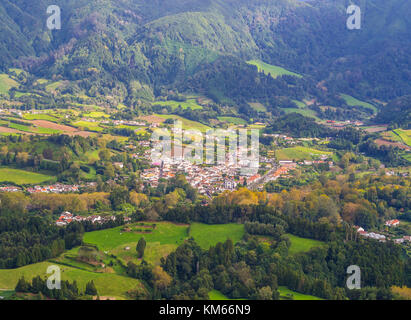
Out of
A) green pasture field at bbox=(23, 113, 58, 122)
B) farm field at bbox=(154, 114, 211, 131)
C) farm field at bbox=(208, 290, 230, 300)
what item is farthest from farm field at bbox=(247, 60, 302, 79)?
farm field at bbox=(208, 290, 230, 300)

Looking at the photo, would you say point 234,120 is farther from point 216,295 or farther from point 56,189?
point 216,295

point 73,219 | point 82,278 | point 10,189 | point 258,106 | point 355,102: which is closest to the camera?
point 82,278

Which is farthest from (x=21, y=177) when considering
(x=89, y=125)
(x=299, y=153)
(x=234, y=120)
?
(x=234, y=120)

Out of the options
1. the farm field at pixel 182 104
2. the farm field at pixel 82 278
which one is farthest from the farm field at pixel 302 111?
the farm field at pixel 82 278

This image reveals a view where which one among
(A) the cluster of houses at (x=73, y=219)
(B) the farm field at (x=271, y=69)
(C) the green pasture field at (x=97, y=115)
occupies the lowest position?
(A) the cluster of houses at (x=73, y=219)

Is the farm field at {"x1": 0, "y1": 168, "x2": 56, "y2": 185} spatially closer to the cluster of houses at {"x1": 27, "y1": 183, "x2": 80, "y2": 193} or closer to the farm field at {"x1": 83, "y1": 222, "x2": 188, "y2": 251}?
the cluster of houses at {"x1": 27, "y1": 183, "x2": 80, "y2": 193}

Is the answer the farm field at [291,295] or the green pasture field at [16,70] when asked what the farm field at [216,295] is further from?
the green pasture field at [16,70]
